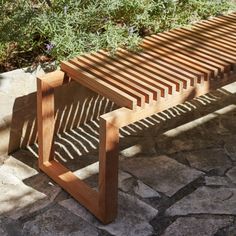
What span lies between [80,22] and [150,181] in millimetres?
1297

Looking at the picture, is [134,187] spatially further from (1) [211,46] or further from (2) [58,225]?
(1) [211,46]

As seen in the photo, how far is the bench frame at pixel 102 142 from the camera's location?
2.87m

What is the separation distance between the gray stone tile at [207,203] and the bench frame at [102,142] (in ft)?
1.42

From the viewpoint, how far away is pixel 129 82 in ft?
10.0

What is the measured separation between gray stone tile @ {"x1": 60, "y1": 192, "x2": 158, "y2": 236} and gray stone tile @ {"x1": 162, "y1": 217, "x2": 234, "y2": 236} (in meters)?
0.14

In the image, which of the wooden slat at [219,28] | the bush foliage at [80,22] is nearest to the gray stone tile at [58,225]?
the bush foliage at [80,22]

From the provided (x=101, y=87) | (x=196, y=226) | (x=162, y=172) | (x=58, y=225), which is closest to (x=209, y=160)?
(x=162, y=172)

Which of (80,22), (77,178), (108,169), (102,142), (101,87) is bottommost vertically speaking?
(77,178)

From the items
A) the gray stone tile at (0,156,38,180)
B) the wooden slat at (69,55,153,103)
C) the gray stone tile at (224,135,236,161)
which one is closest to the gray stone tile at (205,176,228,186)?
the gray stone tile at (224,135,236,161)

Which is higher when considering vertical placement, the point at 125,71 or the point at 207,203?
the point at 125,71

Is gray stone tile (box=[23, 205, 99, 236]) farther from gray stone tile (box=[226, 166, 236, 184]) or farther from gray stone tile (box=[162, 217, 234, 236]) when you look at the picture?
gray stone tile (box=[226, 166, 236, 184])

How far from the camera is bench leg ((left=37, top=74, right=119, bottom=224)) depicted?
2.89 meters

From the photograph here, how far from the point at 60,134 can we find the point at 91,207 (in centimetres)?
103

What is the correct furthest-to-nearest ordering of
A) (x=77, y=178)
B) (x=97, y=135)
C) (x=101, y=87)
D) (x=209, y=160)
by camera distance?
1. (x=97, y=135)
2. (x=209, y=160)
3. (x=77, y=178)
4. (x=101, y=87)
